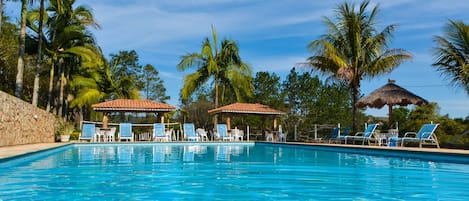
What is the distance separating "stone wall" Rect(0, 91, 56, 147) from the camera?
10180 millimetres

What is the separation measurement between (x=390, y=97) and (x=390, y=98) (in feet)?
0.16

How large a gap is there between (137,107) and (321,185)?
48.7ft

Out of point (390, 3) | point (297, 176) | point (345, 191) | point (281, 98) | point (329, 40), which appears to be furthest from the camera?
point (281, 98)

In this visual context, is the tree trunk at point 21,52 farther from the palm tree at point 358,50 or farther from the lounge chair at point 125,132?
the palm tree at point 358,50

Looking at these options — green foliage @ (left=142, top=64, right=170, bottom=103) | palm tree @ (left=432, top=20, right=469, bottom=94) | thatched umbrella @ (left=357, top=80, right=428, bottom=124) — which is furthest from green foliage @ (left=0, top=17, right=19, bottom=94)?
palm tree @ (left=432, top=20, right=469, bottom=94)

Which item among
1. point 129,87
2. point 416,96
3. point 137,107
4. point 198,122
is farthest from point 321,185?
point 198,122

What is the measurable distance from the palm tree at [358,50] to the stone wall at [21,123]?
1083 cm

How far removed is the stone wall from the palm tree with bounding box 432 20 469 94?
12384 mm

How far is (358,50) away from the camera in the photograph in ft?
52.6

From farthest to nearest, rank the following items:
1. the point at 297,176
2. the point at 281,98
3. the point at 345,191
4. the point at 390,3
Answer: the point at 281,98
the point at 390,3
the point at 297,176
the point at 345,191

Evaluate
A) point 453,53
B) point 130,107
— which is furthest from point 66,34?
point 453,53

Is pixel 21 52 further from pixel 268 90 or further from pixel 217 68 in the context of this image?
pixel 268 90

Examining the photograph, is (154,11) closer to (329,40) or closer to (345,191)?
(329,40)

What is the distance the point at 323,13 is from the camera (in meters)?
17.1
